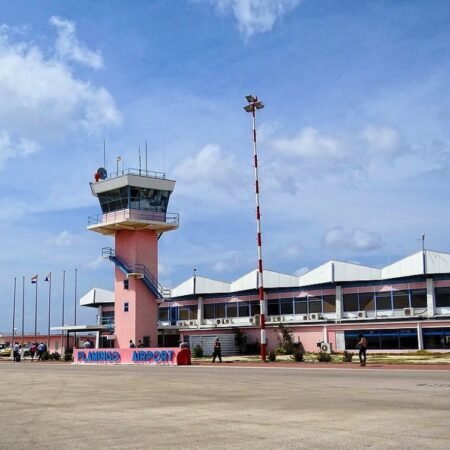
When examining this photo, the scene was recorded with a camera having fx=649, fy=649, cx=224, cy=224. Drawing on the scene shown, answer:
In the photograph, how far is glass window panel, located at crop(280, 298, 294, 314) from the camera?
64.4 metres

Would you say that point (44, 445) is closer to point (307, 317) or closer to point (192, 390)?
point (192, 390)

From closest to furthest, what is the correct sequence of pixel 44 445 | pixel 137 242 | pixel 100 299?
pixel 44 445
pixel 137 242
pixel 100 299

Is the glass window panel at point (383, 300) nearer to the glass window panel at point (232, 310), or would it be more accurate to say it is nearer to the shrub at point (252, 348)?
the shrub at point (252, 348)

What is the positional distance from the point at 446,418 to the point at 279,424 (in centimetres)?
330

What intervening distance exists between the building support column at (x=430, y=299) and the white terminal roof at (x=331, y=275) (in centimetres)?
114

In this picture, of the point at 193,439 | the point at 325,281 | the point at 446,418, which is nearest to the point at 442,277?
the point at 325,281

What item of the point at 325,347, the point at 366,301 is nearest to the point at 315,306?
the point at 366,301

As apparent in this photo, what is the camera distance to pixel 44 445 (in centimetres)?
1013

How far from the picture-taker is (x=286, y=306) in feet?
213

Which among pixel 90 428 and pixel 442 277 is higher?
pixel 442 277

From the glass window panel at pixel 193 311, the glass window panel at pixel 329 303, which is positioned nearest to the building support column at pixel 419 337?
the glass window panel at pixel 329 303

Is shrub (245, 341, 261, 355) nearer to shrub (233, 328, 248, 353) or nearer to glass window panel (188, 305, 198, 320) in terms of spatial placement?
shrub (233, 328, 248, 353)

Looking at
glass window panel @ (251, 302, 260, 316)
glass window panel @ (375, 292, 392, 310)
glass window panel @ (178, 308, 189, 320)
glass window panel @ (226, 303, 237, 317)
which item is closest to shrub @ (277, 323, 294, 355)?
glass window panel @ (375, 292, 392, 310)

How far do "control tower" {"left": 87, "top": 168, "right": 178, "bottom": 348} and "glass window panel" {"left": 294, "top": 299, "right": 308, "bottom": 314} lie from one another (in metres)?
15.8
